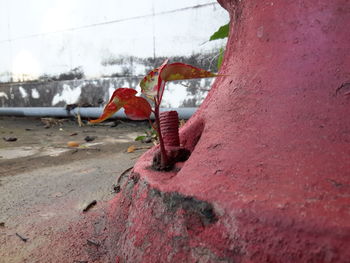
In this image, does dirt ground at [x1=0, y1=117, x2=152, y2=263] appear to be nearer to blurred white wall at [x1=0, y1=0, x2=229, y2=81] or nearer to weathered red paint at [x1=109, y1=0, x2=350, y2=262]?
weathered red paint at [x1=109, y1=0, x2=350, y2=262]

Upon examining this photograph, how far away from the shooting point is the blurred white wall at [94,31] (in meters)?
3.49

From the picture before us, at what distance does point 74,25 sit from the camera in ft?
14.1

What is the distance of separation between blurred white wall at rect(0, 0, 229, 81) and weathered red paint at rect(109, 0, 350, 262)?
2752mm

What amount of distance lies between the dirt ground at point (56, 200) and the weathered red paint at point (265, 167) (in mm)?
105

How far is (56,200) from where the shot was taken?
3.46 ft

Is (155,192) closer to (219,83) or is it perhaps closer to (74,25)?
(219,83)

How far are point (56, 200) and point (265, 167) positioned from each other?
77 cm

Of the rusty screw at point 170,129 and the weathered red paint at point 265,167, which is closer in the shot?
the weathered red paint at point 265,167

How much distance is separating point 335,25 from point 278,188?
348 millimetres

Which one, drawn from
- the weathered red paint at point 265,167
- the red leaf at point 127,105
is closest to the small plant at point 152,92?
the red leaf at point 127,105

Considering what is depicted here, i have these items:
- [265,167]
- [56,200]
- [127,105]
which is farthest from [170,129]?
[56,200]

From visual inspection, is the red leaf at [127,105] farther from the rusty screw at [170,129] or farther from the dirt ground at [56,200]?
the dirt ground at [56,200]

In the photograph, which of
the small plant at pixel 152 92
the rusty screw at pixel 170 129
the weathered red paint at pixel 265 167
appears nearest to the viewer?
the weathered red paint at pixel 265 167

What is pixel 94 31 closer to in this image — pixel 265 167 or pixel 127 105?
pixel 127 105
